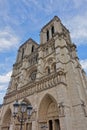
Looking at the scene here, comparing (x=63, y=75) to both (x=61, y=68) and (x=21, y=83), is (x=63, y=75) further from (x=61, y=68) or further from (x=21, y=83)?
(x=21, y=83)

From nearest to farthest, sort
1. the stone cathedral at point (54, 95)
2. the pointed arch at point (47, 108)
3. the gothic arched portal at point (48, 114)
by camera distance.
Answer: the stone cathedral at point (54, 95) < the gothic arched portal at point (48, 114) < the pointed arch at point (47, 108)

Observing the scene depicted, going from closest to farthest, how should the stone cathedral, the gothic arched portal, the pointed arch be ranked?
the stone cathedral, the gothic arched portal, the pointed arch

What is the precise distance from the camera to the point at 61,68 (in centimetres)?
1472

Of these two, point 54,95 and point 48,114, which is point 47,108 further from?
point 54,95

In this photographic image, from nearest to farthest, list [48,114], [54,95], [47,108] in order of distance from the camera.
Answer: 1. [54,95]
2. [48,114]
3. [47,108]

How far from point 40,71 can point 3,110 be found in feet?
30.2

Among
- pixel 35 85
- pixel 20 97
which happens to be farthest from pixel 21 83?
pixel 35 85

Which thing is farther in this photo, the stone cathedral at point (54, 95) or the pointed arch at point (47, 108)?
the pointed arch at point (47, 108)

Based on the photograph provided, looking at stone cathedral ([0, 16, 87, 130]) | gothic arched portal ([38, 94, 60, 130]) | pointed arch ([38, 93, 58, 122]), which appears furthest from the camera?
pointed arch ([38, 93, 58, 122])

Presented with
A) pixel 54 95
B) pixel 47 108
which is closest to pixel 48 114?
pixel 47 108

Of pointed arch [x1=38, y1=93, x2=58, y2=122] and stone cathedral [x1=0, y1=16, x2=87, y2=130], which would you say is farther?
pointed arch [x1=38, y1=93, x2=58, y2=122]

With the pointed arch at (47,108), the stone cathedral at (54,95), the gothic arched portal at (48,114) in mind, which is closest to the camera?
the stone cathedral at (54,95)

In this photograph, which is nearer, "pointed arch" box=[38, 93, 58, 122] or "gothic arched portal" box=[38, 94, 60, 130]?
"gothic arched portal" box=[38, 94, 60, 130]

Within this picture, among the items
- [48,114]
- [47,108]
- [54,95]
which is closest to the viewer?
[54,95]
